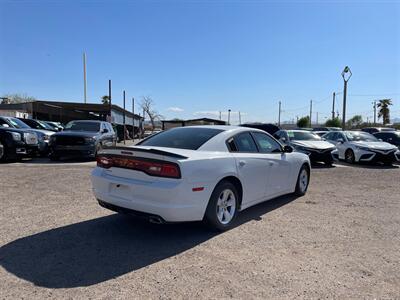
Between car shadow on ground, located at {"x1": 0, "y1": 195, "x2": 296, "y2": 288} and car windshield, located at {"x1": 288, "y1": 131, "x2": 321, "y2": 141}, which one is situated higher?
car windshield, located at {"x1": 288, "y1": 131, "x2": 321, "y2": 141}

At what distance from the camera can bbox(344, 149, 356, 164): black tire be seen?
44.0ft

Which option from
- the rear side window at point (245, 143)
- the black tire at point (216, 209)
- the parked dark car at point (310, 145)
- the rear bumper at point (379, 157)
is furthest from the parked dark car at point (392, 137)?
the black tire at point (216, 209)

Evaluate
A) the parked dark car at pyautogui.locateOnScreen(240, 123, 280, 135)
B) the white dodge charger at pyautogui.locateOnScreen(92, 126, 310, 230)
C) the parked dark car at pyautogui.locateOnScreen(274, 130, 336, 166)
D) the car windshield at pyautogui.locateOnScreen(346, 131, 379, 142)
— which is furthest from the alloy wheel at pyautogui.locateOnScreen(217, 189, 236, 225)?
the car windshield at pyautogui.locateOnScreen(346, 131, 379, 142)

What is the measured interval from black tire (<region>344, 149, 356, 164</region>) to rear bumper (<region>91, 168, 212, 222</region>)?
36.8ft

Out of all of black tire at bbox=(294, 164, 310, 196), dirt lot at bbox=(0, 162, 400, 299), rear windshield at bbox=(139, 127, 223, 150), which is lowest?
dirt lot at bbox=(0, 162, 400, 299)

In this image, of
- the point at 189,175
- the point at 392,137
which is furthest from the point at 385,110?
the point at 189,175

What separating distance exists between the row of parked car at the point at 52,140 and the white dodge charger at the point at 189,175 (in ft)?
25.4

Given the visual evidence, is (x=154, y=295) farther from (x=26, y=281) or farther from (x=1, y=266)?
(x=1, y=266)

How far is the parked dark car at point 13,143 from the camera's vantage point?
36.7 ft

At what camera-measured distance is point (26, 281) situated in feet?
9.93

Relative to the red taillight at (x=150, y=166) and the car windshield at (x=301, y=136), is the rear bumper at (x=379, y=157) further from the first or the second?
the red taillight at (x=150, y=166)

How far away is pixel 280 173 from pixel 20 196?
5050 millimetres

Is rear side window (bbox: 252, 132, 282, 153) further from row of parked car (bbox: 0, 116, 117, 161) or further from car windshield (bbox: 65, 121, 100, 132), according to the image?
car windshield (bbox: 65, 121, 100, 132)

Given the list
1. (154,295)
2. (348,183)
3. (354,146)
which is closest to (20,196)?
(154,295)
